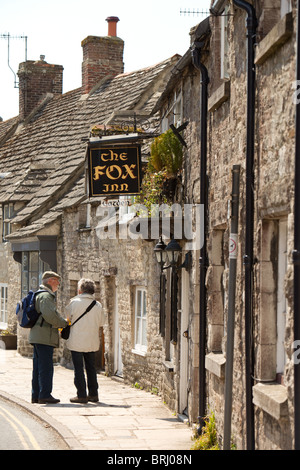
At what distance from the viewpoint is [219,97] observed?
31.7 feet

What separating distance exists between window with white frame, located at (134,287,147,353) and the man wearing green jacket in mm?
3463

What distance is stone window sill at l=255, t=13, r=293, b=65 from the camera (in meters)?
7.05

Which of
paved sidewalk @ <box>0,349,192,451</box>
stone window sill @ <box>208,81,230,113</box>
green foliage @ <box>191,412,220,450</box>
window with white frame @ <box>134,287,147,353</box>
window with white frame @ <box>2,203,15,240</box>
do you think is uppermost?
stone window sill @ <box>208,81,230,113</box>

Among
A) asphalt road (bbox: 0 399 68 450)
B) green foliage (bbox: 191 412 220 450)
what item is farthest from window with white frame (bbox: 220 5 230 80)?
asphalt road (bbox: 0 399 68 450)

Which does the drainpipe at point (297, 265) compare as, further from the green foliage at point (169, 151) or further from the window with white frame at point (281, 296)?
the green foliage at point (169, 151)

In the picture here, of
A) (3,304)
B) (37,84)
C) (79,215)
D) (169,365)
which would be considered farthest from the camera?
(37,84)

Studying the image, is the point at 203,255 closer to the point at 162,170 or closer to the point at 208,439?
the point at 208,439

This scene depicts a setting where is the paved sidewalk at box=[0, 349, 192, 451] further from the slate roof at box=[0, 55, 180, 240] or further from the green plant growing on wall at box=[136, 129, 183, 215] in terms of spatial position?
the slate roof at box=[0, 55, 180, 240]

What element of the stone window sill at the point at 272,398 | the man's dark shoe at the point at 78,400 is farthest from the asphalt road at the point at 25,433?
the stone window sill at the point at 272,398

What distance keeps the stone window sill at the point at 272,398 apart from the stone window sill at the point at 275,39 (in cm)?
296

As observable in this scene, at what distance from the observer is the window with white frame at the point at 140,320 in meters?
16.1

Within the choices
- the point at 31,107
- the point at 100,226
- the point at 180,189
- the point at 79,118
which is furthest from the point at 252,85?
the point at 31,107

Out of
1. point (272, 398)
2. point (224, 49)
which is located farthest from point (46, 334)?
point (272, 398)

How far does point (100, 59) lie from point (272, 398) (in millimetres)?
20953
